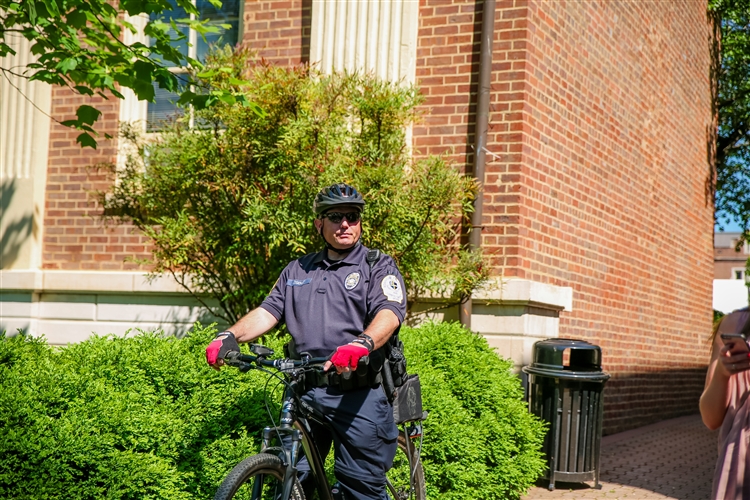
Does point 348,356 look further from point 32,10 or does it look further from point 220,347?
point 32,10

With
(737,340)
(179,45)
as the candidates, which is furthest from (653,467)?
(737,340)

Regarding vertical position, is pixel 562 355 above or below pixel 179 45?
below

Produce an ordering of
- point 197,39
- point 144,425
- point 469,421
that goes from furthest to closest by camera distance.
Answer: point 197,39, point 469,421, point 144,425

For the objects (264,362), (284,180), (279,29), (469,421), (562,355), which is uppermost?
(279,29)

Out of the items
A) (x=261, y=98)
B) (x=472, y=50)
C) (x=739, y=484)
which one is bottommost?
(x=739, y=484)

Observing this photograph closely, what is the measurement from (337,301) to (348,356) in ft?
2.23

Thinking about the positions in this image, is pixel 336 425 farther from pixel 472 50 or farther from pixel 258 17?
pixel 258 17

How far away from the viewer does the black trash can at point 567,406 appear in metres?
7.62

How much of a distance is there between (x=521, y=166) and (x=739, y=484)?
5.73m

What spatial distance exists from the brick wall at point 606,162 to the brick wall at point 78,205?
352 centimetres

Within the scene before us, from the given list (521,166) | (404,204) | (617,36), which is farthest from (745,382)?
(617,36)

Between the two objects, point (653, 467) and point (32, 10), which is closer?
point (32, 10)

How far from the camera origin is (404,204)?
7.28 m

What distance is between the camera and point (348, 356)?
3.70 meters
